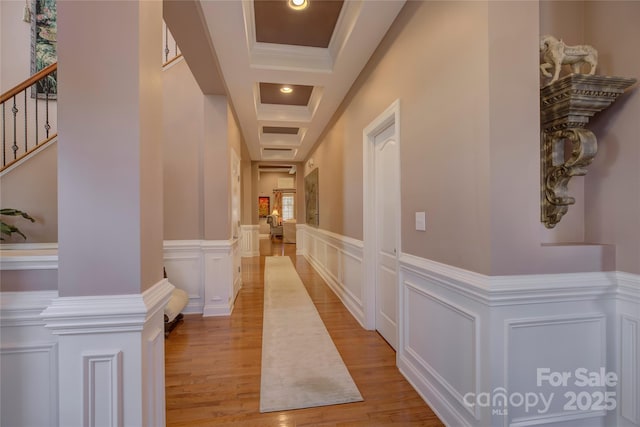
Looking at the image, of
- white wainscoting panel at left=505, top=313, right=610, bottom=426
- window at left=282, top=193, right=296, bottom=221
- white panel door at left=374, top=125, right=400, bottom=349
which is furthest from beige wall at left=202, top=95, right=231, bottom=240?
window at left=282, top=193, right=296, bottom=221

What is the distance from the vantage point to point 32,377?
1123 mm

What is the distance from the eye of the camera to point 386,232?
9.13ft

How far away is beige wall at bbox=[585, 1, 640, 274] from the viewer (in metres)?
1.36

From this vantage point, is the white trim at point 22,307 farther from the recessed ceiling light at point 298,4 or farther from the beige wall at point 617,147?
the beige wall at point 617,147

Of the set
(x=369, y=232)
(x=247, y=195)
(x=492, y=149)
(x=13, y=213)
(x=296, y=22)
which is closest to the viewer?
(x=492, y=149)

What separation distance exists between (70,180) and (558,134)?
7.43 ft

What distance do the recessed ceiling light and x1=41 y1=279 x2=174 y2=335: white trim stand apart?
2.38 metres

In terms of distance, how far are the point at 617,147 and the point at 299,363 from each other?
2.52 meters

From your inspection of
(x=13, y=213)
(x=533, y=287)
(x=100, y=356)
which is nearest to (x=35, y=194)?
(x=13, y=213)

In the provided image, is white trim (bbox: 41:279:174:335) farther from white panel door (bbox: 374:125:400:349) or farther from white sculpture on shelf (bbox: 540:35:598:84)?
white sculpture on shelf (bbox: 540:35:598:84)

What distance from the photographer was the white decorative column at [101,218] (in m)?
1.04

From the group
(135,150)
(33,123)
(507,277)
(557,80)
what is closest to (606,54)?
(557,80)

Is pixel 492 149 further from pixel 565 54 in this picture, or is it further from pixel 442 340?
pixel 442 340

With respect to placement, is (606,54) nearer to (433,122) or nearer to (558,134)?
(558,134)
